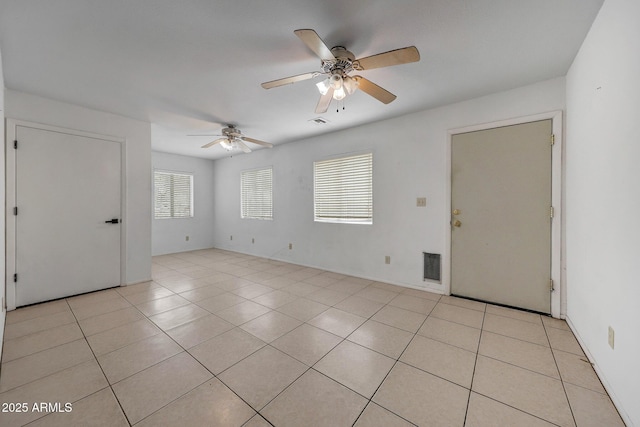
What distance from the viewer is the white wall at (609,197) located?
4.35 ft

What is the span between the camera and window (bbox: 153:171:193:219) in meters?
5.96

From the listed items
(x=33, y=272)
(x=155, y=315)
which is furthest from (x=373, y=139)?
(x=33, y=272)

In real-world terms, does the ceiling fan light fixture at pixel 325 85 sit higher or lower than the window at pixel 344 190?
higher

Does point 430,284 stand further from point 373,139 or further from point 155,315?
point 155,315

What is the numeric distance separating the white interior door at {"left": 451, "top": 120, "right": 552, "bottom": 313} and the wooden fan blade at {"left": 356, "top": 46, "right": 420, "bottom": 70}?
1815mm

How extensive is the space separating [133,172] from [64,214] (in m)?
0.96

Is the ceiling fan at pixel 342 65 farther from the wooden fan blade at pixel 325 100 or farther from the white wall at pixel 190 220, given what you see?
the white wall at pixel 190 220

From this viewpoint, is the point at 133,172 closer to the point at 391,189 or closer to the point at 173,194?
the point at 173,194

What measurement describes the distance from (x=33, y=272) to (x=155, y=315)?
5.60ft

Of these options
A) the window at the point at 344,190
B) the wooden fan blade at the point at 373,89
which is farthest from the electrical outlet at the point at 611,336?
the window at the point at 344,190

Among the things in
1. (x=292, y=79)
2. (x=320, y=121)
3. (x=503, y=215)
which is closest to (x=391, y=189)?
(x=503, y=215)

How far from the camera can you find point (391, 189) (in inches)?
146

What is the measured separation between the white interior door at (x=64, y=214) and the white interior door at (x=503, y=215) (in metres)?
4.73

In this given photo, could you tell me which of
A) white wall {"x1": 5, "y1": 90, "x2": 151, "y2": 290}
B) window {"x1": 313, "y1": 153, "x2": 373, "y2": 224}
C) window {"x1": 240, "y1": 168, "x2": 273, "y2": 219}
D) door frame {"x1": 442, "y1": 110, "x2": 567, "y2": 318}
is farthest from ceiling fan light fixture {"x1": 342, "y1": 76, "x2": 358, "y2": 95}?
window {"x1": 240, "y1": 168, "x2": 273, "y2": 219}
